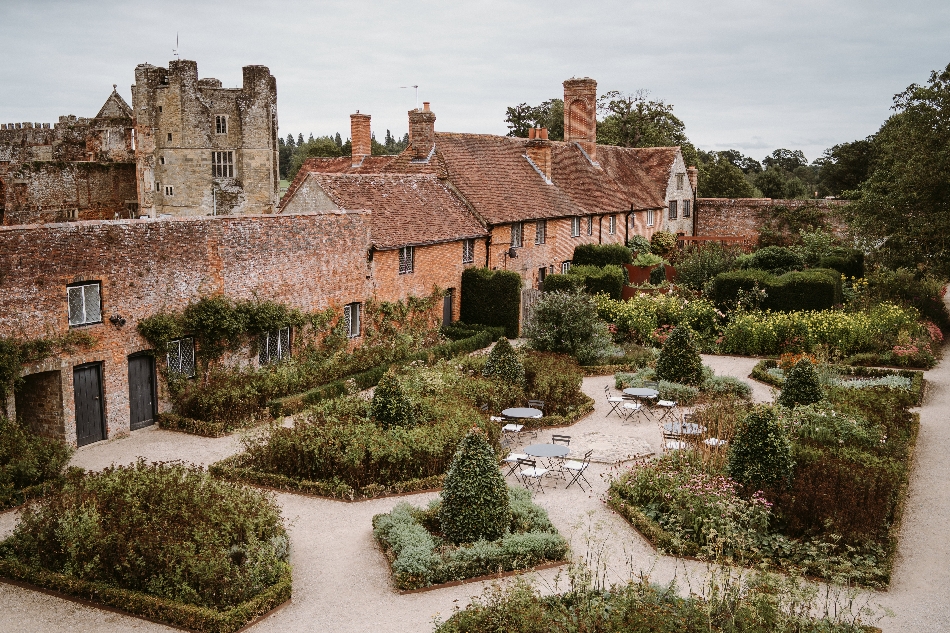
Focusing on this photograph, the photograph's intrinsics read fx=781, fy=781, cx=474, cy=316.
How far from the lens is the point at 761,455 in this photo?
44.4 feet

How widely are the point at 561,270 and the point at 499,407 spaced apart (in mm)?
18058

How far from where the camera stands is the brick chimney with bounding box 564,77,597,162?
4116cm

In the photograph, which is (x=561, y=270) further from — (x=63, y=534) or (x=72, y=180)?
(x=72, y=180)

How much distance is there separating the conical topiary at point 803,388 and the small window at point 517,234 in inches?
606

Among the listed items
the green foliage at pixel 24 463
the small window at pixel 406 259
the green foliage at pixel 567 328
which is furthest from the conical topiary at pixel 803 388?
the green foliage at pixel 24 463

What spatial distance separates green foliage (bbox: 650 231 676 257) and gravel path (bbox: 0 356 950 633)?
28.1m

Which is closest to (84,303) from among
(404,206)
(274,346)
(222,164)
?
(274,346)

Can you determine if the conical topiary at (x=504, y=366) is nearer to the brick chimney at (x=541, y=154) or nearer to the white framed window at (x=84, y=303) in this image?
the white framed window at (x=84, y=303)

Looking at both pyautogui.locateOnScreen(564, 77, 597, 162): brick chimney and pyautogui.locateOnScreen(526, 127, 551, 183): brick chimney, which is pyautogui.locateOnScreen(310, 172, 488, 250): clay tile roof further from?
pyautogui.locateOnScreen(564, 77, 597, 162): brick chimney

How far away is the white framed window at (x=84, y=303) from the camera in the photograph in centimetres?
1672

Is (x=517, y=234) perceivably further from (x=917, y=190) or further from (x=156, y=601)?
(x=156, y=601)

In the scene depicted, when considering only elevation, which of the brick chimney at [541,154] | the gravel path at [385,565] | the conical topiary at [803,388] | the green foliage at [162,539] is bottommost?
the gravel path at [385,565]

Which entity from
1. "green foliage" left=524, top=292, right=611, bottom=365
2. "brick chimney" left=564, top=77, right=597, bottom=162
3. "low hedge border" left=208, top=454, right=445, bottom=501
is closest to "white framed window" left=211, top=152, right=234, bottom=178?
"brick chimney" left=564, top=77, right=597, bottom=162

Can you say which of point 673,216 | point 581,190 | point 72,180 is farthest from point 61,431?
point 673,216
